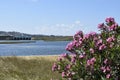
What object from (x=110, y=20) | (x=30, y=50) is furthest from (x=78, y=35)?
(x=30, y=50)

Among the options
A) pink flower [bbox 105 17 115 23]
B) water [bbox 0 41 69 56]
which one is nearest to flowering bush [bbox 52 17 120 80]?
pink flower [bbox 105 17 115 23]

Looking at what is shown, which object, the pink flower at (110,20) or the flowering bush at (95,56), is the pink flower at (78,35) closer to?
the flowering bush at (95,56)

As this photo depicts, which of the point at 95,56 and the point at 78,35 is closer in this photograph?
the point at 95,56

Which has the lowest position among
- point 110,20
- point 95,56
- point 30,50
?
point 30,50

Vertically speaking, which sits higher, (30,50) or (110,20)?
(110,20)

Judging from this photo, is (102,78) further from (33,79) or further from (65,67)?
(33,79)

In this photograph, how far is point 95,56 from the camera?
506 centimetres

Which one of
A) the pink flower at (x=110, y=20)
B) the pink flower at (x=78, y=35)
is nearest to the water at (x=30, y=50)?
the pink flower at (x=78, y=35)

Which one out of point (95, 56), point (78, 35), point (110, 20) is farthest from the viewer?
point (78, 35)

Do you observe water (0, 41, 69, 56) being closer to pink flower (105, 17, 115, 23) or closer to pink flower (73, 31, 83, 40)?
pink flower (73, 31, 83, 40)

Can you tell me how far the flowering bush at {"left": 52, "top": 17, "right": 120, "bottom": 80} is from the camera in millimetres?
4938

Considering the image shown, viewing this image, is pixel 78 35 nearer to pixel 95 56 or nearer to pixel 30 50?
pixel 95 56

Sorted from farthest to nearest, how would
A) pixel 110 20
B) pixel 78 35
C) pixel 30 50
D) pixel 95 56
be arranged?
pixel 30 50 → pixel 78 35 → pixel 110 20 → pixel 95 56

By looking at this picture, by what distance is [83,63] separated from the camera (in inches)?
201
